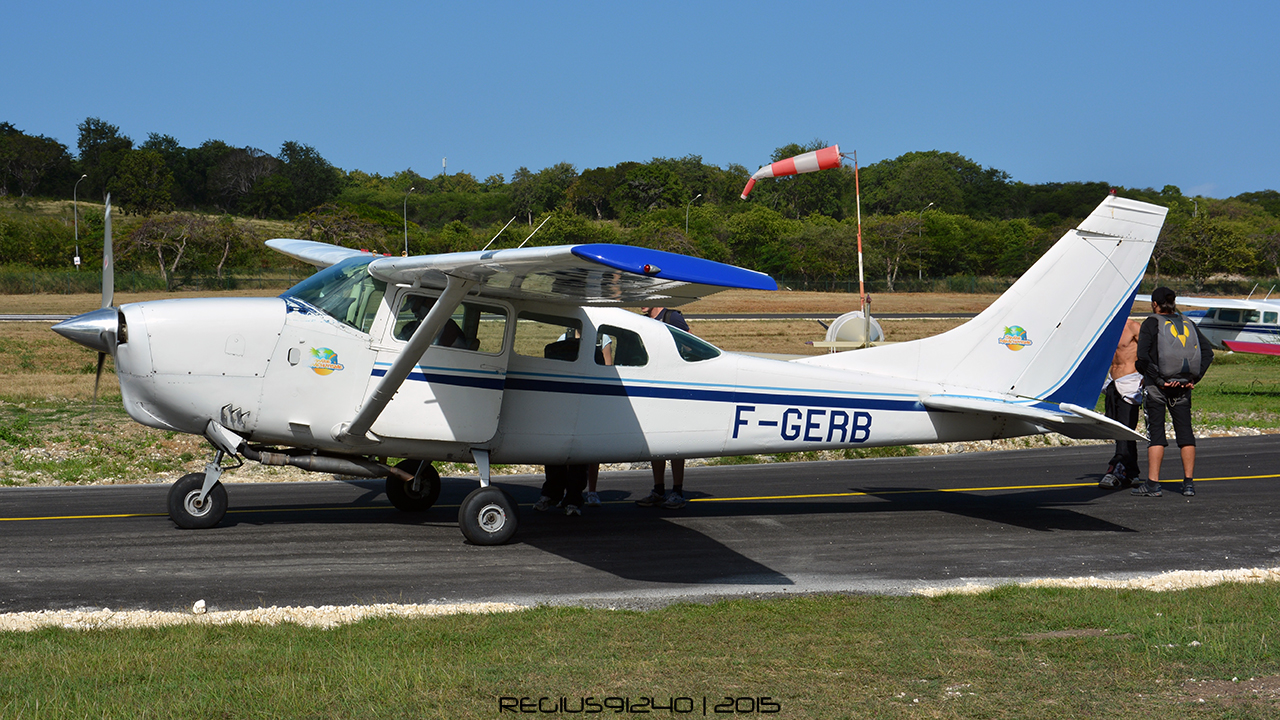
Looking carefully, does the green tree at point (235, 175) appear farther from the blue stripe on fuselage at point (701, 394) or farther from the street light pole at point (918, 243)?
the blue stripe on fuselage at point (701, 394)

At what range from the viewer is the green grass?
4406 millimetres

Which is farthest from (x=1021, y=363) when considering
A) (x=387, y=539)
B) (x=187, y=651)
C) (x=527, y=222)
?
(x=527, y=222)

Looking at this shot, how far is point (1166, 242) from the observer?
9281cm

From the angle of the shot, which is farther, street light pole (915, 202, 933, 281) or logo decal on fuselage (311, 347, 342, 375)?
street light pole (915, 202, 933, 281)

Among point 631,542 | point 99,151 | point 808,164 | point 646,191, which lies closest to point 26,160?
point 99,151

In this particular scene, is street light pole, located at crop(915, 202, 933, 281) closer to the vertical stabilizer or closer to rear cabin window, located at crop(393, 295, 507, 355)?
the vertical stabilizer

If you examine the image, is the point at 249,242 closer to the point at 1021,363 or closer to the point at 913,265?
the point at 913,265

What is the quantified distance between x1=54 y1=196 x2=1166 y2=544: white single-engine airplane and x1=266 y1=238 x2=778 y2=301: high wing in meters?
0.04

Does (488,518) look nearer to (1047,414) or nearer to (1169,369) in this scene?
(1047,414)

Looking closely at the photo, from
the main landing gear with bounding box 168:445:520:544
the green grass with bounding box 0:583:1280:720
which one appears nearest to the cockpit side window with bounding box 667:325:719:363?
the main landing gear with bounding box 168:445:520:544

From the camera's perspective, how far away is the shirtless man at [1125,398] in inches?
446

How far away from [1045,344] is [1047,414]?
1217 millimetres

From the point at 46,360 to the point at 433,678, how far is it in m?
27.8

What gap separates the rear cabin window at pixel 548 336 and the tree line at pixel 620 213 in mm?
60307
